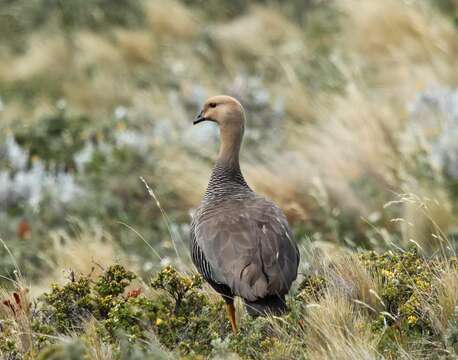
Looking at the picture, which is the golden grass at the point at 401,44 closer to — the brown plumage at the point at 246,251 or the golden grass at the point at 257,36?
the golden grass at the point at 257,36

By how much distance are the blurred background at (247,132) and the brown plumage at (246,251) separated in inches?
25.6

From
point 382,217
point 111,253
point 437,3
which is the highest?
point 437,3

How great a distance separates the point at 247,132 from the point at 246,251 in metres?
5.40

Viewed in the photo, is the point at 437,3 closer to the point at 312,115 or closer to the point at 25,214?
the point at 312,115

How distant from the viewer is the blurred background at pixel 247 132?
7.86m

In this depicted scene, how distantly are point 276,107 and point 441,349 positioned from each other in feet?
21.4

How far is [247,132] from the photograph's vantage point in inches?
391

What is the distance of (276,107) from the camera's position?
10.4 m

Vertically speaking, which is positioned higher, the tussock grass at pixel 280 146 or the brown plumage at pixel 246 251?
the brown plumage at pixel 246 251

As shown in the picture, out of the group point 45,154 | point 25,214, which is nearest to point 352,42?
point 45,154

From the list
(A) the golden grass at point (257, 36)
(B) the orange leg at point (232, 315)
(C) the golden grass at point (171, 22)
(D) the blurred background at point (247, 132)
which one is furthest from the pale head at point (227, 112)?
(C) the golden grass at point (171, 22)

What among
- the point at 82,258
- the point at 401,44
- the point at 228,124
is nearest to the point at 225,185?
the point at 228,124

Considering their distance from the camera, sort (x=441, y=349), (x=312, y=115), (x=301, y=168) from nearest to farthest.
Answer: (x=441, y=349), (x=301, y=168), (x=312, y=115)

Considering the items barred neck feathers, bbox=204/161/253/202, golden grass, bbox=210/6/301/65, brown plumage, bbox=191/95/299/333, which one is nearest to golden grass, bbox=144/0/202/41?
golden grass, bbox=210/6/301/65
